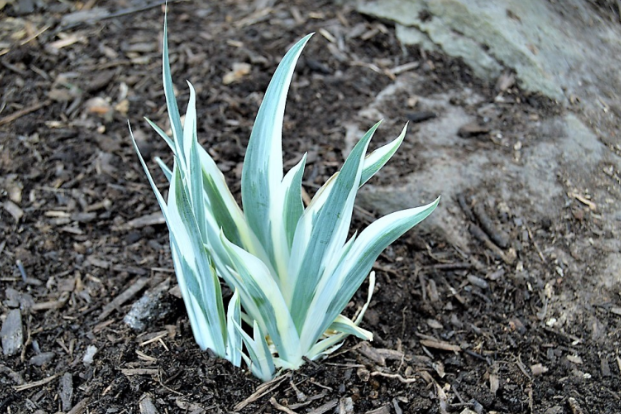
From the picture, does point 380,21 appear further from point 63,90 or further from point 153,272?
point 153,272

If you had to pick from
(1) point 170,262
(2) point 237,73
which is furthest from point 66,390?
(2) point 237,73

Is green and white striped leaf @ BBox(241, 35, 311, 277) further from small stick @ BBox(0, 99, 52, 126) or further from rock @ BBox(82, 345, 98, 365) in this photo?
small stick @ BBox(0, 99, 52, 126)

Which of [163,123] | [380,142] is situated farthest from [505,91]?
[163,123]

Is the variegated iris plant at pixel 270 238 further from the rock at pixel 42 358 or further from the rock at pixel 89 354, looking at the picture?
the rock at pixel 42 358

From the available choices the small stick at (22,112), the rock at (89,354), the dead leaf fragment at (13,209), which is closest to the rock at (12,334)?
the rock at (89,354)

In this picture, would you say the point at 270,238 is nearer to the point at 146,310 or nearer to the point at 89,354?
the point at 146,310

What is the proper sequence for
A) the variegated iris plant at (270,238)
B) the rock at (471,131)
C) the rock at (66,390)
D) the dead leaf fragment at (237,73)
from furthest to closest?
the dead leaf fragment at (237,73) → the rock at (471,131) → the rock at (66,390) → the variegated iris plant at (270,238)
